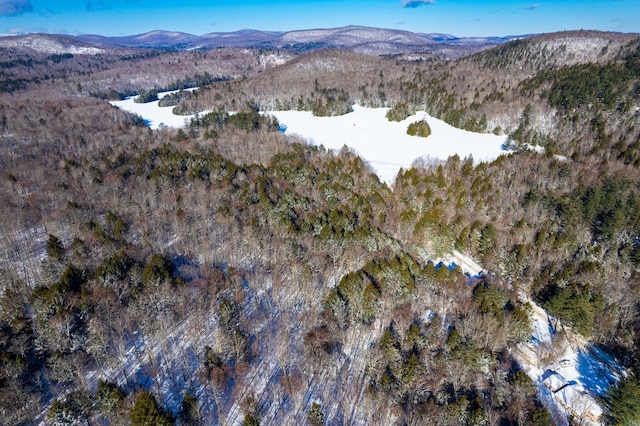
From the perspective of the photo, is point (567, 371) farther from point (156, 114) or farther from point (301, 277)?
point (156, 114)

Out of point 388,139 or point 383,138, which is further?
point 383,138

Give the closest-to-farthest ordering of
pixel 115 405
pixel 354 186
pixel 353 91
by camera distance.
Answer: pixel 115 405
pixel 354 186
pixel 353 91

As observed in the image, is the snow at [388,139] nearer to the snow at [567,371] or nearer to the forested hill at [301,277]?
the forested hill at [301,277]

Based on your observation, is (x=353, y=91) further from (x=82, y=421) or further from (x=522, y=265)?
(x=82, y=421)

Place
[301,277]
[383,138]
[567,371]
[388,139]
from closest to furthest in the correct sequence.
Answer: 1. [567,371]
2. [301,277]
3. [388,139]
4. [383,138]

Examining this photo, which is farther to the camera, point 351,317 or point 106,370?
point 351,317

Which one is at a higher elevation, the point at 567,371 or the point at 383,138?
the point at 383,138

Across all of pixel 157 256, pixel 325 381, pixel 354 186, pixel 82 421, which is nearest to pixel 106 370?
pixel 82 421

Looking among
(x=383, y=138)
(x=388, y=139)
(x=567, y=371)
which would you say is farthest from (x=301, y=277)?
(x=383, y=138)
